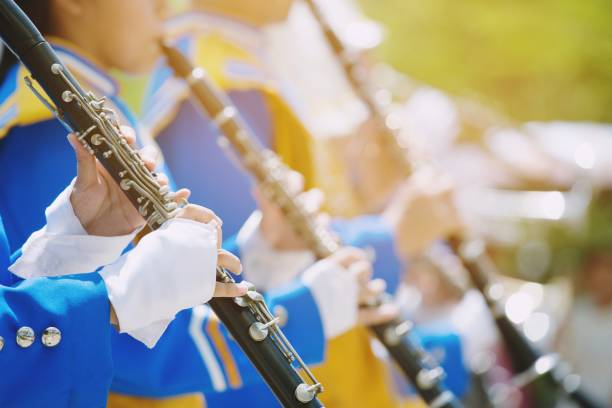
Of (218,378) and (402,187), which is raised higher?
(402,187)

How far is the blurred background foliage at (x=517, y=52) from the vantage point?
5.72m

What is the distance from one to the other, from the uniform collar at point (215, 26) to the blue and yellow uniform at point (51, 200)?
44cm

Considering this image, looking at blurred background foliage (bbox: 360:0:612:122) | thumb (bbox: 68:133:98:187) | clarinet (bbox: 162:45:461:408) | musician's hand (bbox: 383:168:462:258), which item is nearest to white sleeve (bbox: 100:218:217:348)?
thumb (bbox: 68:133:98:187)

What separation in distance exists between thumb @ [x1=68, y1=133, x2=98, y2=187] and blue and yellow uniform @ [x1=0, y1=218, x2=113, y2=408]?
0.12m

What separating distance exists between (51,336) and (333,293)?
529 mm

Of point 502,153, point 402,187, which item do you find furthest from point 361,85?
point 502,153

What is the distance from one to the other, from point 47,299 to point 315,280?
51cm

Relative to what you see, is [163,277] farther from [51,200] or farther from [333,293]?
[333,293]

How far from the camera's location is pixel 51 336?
84cm

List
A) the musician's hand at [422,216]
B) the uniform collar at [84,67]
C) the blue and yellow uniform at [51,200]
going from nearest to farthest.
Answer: the blue and yellow uniform at [51,200] → the uniform collar at [84,67] → the musician's hand at [422,216]

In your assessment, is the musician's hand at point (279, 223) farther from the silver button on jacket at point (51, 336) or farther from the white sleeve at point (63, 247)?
the silver button on jacket at point (51, 336)

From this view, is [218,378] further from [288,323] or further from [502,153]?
[502,153]

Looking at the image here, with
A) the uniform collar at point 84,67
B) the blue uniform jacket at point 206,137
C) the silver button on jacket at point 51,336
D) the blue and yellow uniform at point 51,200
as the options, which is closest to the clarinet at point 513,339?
the blue uniform jacket at point 206,137

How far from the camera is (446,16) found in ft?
19.2
